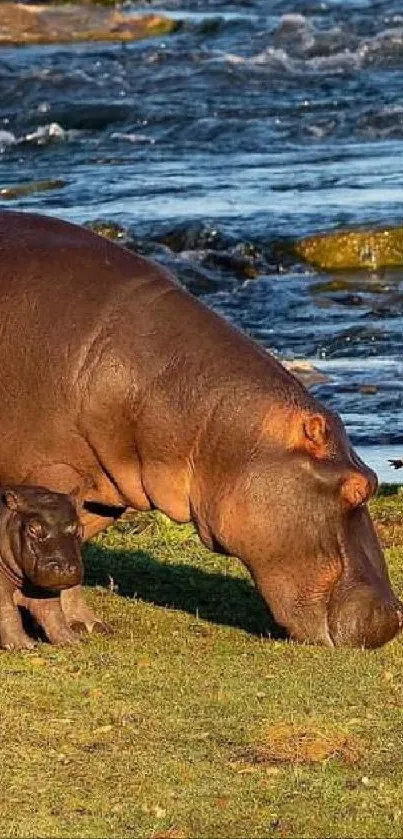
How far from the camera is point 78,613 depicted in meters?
6.64

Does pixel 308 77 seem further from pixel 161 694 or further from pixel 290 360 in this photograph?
pixel 161 694

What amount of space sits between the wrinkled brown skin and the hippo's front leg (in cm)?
36

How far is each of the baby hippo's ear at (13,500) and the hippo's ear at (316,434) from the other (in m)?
0.91

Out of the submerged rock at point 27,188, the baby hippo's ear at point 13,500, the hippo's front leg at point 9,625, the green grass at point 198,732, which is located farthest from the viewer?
the submerged rock at point 27,188

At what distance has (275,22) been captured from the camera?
36594 millimetres

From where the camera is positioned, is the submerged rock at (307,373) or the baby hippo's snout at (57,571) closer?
the baby hippo's snout at (57,571)

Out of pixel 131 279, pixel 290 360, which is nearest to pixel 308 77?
pixel 290 360

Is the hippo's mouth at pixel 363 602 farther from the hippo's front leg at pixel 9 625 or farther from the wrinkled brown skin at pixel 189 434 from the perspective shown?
the hippo's front leg at pixel 9 625

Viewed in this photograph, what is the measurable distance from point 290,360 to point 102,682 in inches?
277

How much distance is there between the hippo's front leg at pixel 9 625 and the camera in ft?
20.8

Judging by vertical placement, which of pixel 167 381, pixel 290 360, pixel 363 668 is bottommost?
pixel 290 360

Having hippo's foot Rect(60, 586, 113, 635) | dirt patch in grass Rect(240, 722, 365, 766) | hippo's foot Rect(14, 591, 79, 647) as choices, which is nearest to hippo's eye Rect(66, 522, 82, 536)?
hippo's foot Rect(14, 591, 79, 647)

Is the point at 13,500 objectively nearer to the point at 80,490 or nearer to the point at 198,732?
the point at 80,490

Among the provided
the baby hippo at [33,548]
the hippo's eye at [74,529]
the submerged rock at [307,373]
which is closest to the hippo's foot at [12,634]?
the baby hippo at [33,548]
